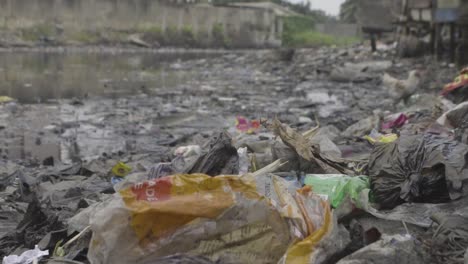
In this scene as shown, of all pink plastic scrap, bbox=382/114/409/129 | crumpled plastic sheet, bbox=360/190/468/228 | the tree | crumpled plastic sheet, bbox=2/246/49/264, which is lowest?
crumpled plastic sheet, bbox=2/246/49/264

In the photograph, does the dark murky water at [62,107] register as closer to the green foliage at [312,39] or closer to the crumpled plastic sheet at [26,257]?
the crumpled plastic sheet at [26,257]

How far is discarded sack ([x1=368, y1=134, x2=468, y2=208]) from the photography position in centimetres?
298

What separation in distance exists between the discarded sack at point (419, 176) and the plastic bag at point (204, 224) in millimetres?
690

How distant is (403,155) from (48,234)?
1.72 m

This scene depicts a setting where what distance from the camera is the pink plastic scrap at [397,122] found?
587 cm

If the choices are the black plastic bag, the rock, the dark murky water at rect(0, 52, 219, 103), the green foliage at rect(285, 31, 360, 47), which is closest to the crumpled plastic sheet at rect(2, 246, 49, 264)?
the black plastic bag

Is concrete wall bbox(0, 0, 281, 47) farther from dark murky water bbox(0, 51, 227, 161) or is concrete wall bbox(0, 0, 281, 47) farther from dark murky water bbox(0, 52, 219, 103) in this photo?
dark murky water bbox(0, 51, 227, 161)

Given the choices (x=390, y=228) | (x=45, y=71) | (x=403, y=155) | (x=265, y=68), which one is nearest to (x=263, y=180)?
(x=390, y=228)

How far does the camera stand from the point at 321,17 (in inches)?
2763

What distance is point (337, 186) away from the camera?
3.13 metres

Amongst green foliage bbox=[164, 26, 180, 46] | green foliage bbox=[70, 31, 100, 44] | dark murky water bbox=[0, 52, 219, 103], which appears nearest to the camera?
dark murky water bbox=[0, 52, 219, 103]

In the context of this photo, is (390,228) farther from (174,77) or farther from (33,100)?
(174,77)

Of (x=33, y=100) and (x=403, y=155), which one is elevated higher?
(x=403, y=155)

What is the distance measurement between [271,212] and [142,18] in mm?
41627
